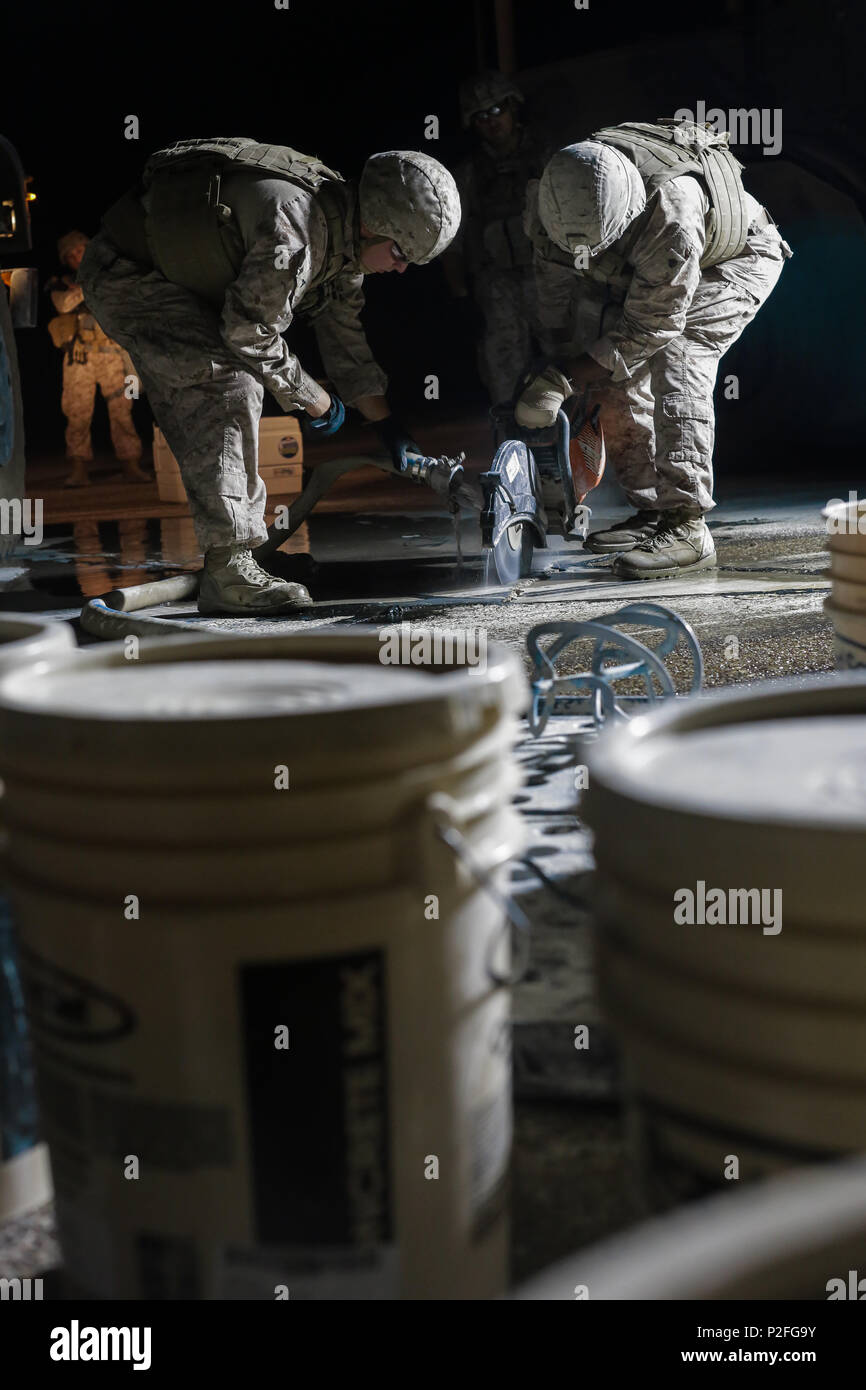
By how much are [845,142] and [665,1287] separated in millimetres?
10871

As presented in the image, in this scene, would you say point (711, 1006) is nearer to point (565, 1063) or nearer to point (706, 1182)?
point (706, 1182)

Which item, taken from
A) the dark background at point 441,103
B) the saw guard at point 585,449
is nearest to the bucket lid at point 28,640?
the saw guard at point 585,449

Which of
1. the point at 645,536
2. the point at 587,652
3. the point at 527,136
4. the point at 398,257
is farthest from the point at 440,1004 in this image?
the point at 527,136

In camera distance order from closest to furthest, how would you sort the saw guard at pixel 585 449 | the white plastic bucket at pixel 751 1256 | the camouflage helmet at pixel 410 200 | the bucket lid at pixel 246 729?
the white plastic bucket at pixel 751 1256 < the bucket lid at pixel 246 729 < the camouflage helmet at pixel 410 200 < the saw guard at pixel 585 449

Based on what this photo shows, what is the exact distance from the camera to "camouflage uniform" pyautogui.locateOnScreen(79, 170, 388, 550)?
17.6 ft

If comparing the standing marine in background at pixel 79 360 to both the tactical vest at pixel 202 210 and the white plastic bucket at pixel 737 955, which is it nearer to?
the tactical vest at pixel 202 210

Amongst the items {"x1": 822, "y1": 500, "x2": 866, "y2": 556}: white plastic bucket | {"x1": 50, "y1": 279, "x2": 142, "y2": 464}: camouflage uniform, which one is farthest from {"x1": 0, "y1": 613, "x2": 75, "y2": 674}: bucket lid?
{"x1": 50, "y1": 279, "x2": 142, "y2": 464}: camouflage uniform

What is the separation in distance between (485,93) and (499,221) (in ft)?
2.81
